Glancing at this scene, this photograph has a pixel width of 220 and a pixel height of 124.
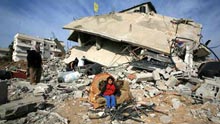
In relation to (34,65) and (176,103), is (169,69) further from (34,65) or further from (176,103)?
(34,65)

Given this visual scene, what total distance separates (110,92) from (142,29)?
21.4 ft

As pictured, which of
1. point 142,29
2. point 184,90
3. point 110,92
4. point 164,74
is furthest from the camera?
point 142,29

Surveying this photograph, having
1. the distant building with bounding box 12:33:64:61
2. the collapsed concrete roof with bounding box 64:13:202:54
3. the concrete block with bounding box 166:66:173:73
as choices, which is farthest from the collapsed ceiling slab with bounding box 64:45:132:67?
the distant building with bounding box 12:33:64:61

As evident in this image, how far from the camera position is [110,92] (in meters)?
5.30

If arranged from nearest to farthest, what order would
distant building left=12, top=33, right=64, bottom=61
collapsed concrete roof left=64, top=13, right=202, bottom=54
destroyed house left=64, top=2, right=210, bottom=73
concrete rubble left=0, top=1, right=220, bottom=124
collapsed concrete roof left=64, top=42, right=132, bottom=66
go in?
concrete rubble left=0, top=1, right=220, bottom=124 < destroyed house left=64, top=2, right=210, bottom=73 < collapsed concrete roof left=64, top=13, right=202, bottom=54 < collapsed concrete roof left=64, top=42, right=132, bottom=66 < distant building left=12, top=33, right=64, bottom=61

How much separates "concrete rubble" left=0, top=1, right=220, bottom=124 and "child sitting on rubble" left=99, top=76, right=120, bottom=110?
0.88ft

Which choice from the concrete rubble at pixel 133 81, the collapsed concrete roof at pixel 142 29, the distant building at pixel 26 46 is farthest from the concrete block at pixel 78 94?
the distant building at pixel 26 46

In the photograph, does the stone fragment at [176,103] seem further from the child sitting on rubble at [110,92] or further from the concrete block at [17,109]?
the concrete block at [17,109]

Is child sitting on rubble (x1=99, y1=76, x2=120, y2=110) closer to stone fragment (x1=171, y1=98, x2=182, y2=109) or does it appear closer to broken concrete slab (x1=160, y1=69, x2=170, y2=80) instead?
stone fragment (x1=171, y1=98, x2=182, y2=109)

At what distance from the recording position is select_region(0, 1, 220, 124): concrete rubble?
4.74 m

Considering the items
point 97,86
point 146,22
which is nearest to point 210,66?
point 97,86

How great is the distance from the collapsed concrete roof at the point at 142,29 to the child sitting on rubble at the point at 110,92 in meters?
4.51

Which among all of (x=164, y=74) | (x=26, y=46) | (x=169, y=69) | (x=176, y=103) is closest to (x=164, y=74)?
(x=164, y=74)

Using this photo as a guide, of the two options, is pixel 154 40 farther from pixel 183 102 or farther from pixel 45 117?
pixel 45 117
